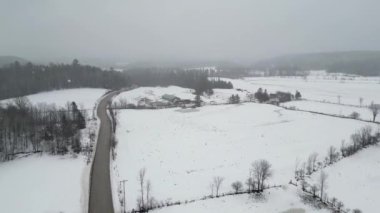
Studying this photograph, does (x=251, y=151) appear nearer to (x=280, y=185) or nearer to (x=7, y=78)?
(x=280, y=185)

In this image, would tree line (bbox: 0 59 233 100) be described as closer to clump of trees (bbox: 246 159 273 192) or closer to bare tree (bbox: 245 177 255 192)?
clump of trees (bbox: 246 159 273 192)

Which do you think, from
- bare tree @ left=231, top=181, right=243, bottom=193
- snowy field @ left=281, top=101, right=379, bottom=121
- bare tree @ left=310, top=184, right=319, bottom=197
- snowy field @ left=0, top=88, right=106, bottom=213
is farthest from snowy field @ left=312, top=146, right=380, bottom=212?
snowy field @ left=281, top=101, right=379, bottom=121

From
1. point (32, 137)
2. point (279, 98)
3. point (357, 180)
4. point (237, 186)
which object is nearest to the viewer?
point (237, 186)

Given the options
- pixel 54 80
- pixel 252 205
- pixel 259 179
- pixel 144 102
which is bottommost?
pixel 252 205

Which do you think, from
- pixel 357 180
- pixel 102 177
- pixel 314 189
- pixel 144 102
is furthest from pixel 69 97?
pixel 357 180

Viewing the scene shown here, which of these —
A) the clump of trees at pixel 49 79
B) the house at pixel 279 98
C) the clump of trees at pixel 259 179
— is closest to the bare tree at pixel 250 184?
the clump of trees at pixel 259 179

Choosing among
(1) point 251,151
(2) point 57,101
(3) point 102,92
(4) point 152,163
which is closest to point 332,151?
(1) point 251,151

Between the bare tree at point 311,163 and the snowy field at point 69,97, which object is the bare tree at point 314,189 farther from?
the snowy field at point 69,97

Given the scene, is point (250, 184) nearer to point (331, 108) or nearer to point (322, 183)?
point (322, 183)
